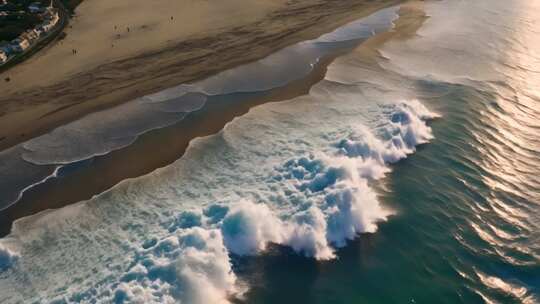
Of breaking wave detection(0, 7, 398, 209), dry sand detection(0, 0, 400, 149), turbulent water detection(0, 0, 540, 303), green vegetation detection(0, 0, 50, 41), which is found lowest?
turbulent water detection(0, 0, 540, 303)

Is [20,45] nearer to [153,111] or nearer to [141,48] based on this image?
[141,48]

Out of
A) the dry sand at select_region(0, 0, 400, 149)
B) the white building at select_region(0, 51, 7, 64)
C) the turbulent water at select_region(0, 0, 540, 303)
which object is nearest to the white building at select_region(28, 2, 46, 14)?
the dry sand at select_region(0, 0, 400, 149)

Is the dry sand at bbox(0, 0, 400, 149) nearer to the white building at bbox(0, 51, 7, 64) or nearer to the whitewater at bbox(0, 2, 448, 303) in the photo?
the white building at bbox(0, 51, 7, 64)

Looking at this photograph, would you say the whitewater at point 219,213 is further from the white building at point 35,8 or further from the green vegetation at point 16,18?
the white building at point 35,8

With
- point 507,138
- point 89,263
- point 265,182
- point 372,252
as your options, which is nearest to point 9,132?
point 89,263

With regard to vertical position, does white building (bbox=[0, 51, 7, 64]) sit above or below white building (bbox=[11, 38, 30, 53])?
below

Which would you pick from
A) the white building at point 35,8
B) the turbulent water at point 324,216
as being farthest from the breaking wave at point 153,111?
A: the white building at point 35,8
